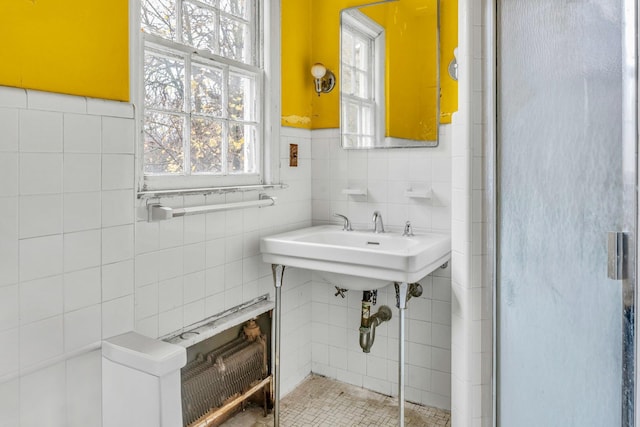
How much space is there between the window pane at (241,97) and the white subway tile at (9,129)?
39.4 inches

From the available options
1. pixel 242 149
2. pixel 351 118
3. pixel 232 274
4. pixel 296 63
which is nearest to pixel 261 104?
pixel 242 149

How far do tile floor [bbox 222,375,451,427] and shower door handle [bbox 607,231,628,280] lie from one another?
1.42 m

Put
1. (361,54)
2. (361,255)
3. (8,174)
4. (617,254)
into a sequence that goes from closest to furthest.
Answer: (617,254) → (8,174) → (361,255) → (361,54)

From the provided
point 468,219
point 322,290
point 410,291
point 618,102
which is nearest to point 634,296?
point 618,102

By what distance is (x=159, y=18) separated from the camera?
5.70ft

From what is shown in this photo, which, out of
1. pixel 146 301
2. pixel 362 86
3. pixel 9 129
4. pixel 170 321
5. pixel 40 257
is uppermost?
pixel 362 86

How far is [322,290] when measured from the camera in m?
2.60

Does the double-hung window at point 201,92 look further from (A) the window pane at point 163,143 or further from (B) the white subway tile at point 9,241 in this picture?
(B) the white subway tile at point 9,241

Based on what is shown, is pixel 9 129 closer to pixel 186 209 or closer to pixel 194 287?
pixel 186 209

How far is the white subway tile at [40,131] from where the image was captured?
121 centimetres

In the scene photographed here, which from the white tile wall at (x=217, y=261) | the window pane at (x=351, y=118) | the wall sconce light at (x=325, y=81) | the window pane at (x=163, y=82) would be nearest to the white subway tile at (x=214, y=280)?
the white tile wall at (x=217, y=261)

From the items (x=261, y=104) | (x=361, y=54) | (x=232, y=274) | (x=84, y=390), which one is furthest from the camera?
(x=361, y=54)

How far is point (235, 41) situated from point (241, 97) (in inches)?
10.4

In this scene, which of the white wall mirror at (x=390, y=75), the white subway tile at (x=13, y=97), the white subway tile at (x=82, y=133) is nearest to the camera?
the white subway tile at (x=13, y=97)
